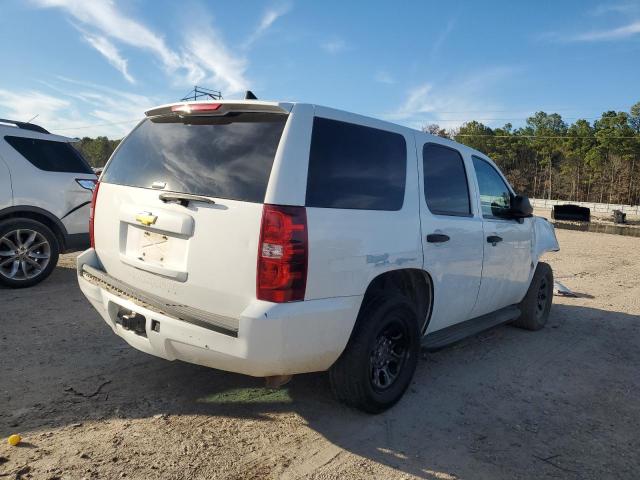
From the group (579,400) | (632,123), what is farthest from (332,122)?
(632,123)

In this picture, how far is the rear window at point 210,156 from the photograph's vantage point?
8.73 ft

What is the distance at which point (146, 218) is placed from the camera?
9.73ft

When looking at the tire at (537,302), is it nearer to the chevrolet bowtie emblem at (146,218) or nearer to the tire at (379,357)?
the tire at (379,357)

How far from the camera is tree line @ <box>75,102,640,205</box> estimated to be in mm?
70125

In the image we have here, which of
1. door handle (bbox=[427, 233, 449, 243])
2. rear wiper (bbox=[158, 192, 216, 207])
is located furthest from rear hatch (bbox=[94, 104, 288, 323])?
door handle (bbox=[427, 233, 449, 243])

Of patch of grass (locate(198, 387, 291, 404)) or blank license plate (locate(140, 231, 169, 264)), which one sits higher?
blank license plate (locate(140, 231, 169, 264))

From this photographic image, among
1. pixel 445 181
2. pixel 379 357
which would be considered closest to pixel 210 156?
pixel 379 357

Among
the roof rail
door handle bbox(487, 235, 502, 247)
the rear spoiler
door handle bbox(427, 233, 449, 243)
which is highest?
the roof rail

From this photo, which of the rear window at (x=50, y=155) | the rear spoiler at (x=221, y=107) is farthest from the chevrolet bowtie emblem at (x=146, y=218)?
the rear window at (x=50, y=155)

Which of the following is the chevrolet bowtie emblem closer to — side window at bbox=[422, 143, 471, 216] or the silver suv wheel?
side window at bbox=[422, 143, 471, 216]

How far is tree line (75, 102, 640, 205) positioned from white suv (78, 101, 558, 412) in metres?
57.0

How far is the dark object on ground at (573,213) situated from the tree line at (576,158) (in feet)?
97.3

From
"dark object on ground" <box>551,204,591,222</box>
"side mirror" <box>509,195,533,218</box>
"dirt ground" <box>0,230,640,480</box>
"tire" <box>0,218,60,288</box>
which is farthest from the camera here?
"dark object on ground" <box>551,204,591,222</box>

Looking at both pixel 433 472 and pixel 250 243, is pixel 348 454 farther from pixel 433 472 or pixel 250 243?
pixel 250 243
